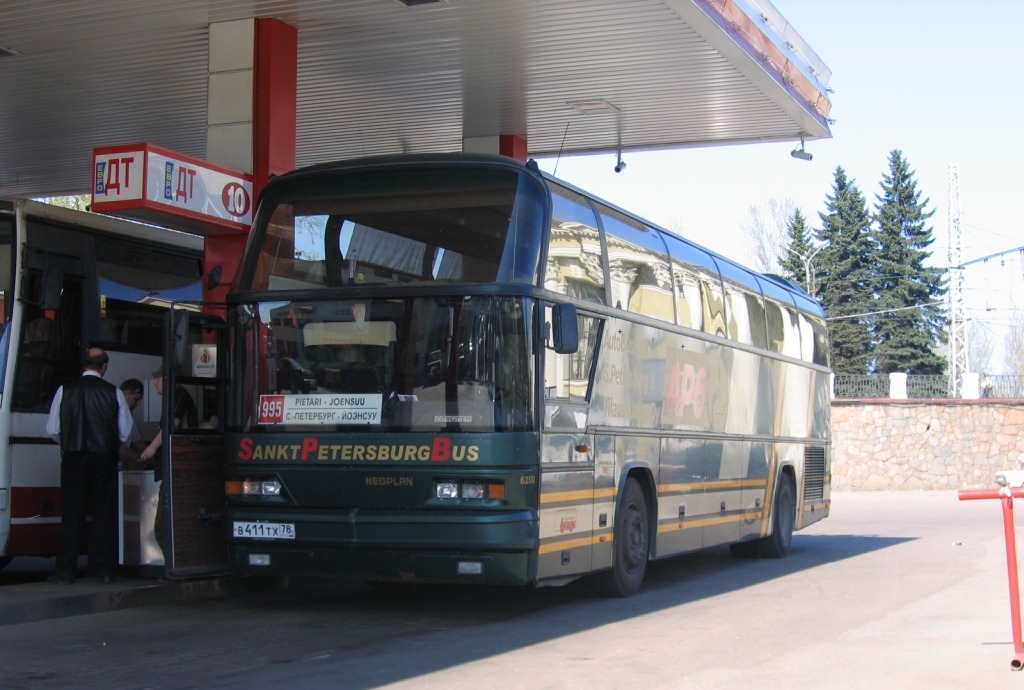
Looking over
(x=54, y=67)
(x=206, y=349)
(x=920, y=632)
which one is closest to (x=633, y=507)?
(x=920, y=632)

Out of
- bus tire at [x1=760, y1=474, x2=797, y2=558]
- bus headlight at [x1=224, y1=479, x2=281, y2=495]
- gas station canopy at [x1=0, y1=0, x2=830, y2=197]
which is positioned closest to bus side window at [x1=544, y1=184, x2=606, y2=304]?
bus headlight at [x1=224, y1=479, x2=281, y2=495]

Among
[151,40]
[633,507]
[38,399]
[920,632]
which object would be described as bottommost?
[920,632]

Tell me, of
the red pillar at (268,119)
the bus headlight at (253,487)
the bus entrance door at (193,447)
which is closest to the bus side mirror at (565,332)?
the bus headlight at (253,487)

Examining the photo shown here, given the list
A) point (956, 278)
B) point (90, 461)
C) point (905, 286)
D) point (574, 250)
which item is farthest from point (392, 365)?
point (905, 286)

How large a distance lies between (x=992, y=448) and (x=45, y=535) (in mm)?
35710

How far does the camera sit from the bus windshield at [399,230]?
9.54 meters

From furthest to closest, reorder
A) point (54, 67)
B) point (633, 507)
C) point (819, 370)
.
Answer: point (819, 370)
point (54, 67)
point (633, 507)

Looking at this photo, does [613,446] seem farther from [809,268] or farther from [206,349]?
[809,268]

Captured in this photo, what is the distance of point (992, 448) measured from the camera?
41.1 m

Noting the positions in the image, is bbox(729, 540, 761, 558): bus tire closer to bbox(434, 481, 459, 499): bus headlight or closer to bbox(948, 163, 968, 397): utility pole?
bbox(434, 481, 459, 499): bus headlight

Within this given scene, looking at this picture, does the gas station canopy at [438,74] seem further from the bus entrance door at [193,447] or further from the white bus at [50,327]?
the bus entrance door at [193,447]

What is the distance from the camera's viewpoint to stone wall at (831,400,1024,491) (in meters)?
40.8

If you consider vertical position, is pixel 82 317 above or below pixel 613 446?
above

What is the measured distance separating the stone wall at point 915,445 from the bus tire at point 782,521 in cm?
2415
